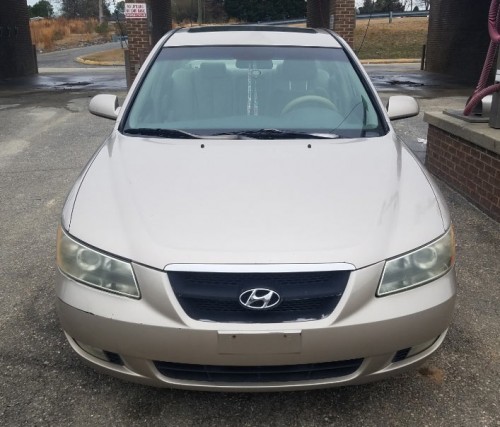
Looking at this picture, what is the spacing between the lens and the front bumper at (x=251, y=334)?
2.09m

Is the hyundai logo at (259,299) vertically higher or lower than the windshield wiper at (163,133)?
→ lower

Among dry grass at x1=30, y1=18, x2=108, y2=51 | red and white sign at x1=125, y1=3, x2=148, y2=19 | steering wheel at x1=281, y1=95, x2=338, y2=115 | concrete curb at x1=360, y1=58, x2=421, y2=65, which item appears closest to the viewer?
steering wheel at x1=281, y1=95, x2=338, y2=115

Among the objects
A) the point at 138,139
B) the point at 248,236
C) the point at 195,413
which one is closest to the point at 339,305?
the point at 248,236

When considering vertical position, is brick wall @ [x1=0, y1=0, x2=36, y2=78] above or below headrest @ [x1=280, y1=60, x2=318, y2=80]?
below

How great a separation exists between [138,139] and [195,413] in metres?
1.56

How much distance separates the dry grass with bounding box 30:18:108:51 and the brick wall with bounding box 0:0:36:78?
67.2 feet

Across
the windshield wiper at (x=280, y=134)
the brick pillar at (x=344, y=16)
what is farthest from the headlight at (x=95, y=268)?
the brick pillar at (x=344, y=16)

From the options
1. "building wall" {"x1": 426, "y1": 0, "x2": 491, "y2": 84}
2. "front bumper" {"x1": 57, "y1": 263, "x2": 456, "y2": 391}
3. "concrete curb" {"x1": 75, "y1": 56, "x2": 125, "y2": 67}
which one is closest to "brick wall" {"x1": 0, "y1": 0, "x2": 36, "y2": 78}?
"concrete curb" {"x1": 75, "y1": 56, "x2": 125, "y2": 67}

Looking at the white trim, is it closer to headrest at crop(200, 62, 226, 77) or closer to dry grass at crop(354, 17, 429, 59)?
headrest at crop(200, 62, 226, 77)

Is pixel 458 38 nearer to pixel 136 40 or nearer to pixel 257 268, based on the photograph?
pixel 136 40

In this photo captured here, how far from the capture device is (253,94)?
11.5 feet

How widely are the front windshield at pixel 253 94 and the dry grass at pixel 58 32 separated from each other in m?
41.1

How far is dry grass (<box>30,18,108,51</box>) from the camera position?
139 ft

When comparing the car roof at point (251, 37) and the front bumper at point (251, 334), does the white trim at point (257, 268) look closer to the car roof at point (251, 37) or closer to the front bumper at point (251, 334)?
the front bumper at point (251, 334)
